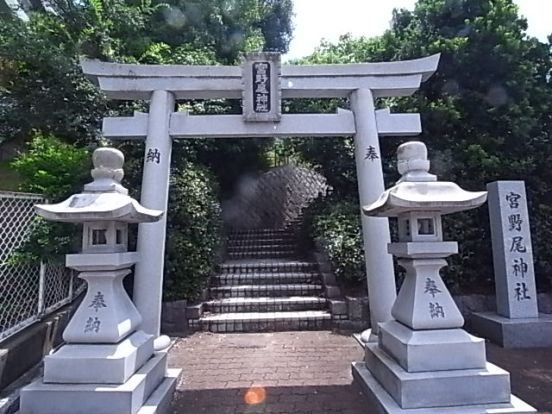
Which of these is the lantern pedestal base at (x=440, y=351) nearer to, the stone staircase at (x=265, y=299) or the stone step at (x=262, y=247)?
the stone staircase at (x=265, y=299)

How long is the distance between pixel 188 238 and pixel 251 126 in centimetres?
293

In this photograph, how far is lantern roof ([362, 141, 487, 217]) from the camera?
12.0 ft

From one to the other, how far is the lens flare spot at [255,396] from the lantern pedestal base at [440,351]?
1548 millimetres

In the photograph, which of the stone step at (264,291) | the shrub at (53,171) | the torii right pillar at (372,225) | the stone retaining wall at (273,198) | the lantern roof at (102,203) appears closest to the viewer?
the lantern roof at (102,203)

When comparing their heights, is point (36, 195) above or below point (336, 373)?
above

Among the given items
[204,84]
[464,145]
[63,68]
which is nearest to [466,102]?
[464,145]

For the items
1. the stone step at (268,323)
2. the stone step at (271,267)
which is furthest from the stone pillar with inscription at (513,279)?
the stone step at (271,267)

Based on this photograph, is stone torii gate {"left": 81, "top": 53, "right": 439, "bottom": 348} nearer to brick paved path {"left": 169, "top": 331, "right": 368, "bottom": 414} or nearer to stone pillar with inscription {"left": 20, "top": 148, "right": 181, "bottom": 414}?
brick paved path {"left": 169, "top": 331, "right": 368, "bottom": 414}

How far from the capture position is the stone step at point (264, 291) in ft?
26.6

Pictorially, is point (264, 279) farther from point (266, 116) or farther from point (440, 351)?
Result: point (440, 351)

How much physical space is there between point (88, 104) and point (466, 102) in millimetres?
8389

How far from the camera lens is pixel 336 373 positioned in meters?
5.08

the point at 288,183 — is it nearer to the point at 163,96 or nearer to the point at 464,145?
the point at 464,145

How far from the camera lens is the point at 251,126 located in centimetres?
561
